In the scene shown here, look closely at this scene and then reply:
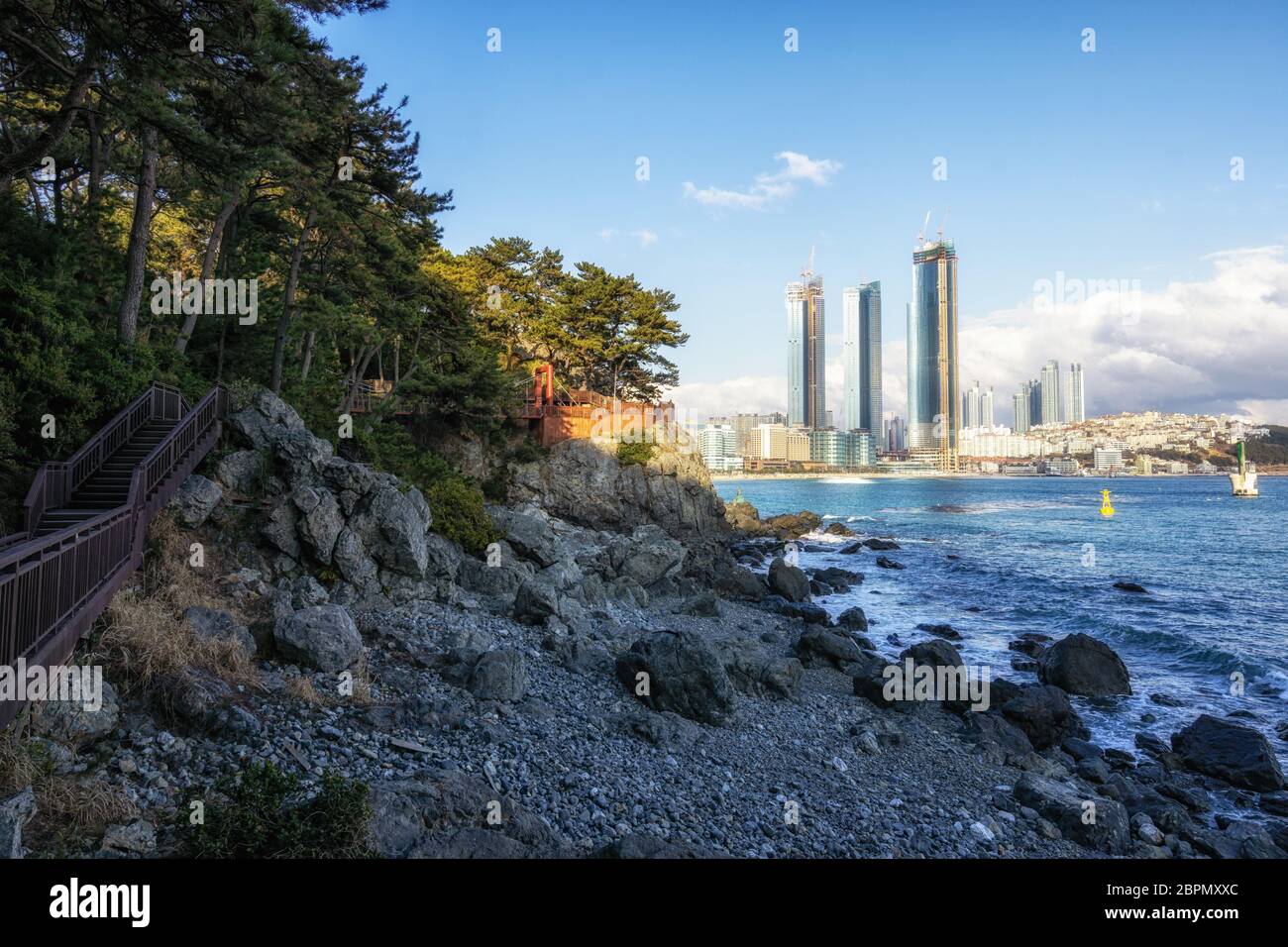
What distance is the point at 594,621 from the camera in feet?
59.6

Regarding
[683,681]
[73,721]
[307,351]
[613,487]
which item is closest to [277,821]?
[73,721]

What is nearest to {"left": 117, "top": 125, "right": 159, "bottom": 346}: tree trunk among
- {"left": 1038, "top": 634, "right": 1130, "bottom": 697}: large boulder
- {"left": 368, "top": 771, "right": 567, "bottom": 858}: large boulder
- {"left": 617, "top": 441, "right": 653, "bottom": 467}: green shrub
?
{"left": 368, "top": 771, "right": 567, "bottom": 858}: large boulder

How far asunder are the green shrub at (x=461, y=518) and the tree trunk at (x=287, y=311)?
6.78m

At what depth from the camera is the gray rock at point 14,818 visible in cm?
519

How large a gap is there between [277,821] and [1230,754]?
59.0ft

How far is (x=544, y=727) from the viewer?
10.7 metres

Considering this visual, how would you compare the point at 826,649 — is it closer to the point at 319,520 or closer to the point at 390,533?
the point at 390,533

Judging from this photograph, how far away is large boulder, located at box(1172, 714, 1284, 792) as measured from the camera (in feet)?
Answer: 42.7

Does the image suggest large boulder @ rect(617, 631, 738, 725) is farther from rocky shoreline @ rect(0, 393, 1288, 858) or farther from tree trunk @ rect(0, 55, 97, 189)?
tree trunk @ rect(0, 55, 97, 189)

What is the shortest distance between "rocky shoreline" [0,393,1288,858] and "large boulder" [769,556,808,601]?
759cm

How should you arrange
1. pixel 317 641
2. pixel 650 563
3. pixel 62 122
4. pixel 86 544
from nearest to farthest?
pixel 86 544 → pixel 317 641 → pixel 62 122 → pixel 650 563

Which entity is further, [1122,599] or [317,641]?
[1122,599]
